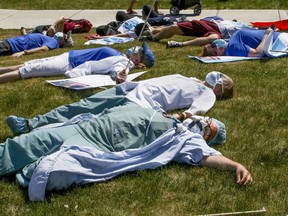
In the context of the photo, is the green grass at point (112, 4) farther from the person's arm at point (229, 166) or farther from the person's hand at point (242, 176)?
the person's hand at point (242, 176)

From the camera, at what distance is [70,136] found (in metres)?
4.04

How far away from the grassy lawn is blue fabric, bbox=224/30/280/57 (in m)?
1.20

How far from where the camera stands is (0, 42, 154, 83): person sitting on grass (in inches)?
268

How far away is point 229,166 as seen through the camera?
404cm

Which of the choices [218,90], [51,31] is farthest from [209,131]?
[51,31]

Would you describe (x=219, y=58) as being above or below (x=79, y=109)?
below

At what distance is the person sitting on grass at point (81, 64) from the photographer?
6.80m

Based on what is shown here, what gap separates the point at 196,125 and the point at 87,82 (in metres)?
2.31

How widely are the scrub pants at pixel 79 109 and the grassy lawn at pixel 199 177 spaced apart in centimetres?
41

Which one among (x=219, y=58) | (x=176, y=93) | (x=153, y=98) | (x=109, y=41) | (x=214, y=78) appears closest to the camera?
(x=153, y=98)

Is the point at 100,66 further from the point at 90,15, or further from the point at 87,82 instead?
the point at 90,15

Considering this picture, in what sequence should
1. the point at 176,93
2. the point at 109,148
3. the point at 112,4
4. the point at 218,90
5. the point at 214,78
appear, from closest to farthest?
the point at 109,148, the point at 176,93, the point at 214,78, the point at 218,90, the point at 112,4

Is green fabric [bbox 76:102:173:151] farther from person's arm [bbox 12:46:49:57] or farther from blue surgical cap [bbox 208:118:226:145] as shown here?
person's arm [bbox 12:46:49:57]

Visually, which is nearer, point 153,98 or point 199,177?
point 199,177
